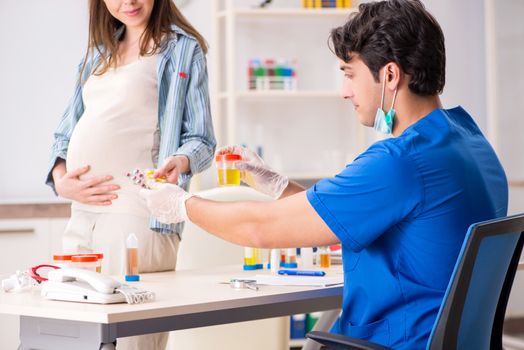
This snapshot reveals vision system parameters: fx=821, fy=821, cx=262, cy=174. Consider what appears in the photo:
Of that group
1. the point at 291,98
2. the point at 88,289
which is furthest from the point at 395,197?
the point at 291,98

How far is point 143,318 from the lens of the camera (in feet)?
5.03

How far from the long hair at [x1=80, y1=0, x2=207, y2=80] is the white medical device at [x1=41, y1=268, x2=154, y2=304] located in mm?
885

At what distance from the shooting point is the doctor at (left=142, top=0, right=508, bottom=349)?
157 centimetres

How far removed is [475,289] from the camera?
146cm

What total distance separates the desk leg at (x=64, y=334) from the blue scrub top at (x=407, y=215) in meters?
0.48

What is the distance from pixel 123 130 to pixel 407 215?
39.7 inches

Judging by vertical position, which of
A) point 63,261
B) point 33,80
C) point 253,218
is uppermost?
point 33,80

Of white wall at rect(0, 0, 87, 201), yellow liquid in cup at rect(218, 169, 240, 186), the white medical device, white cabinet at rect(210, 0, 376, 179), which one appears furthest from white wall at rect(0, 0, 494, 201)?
the white medical device

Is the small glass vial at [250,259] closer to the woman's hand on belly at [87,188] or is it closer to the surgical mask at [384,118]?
the woman's hand on belly at [87,188]

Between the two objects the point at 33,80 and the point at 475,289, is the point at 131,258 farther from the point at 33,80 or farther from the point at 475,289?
the point at 33,80

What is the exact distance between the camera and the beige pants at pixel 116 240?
224cm

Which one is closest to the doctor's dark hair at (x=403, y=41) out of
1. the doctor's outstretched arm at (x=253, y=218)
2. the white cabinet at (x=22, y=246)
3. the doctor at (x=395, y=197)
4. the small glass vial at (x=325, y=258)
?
the doctor at (x=395, y=197)

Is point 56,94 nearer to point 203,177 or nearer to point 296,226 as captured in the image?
point 203,177

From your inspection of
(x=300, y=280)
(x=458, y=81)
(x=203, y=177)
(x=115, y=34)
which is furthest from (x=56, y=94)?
(x=300, y=280)
